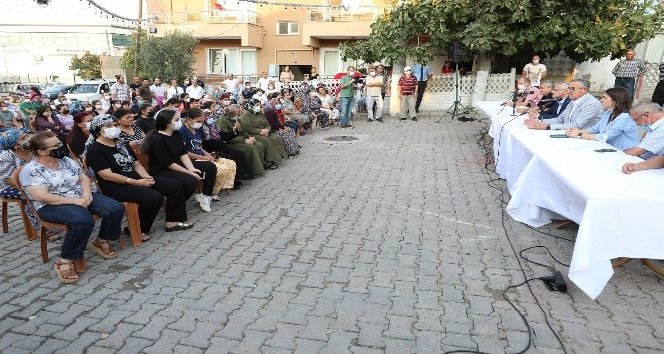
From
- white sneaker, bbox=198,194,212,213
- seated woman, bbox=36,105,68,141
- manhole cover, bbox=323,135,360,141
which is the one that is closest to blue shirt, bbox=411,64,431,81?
manhole cover, bbox=323,135,360,141

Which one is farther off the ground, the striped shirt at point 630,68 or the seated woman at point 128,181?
the striped shirt at point 630,68

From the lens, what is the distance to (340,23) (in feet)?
74.3

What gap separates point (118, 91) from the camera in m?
14.6

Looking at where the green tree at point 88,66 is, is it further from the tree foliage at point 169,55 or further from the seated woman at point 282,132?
the seated woman at point 282,132

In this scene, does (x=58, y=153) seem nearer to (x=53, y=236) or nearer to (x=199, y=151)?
(x=53, y=236)

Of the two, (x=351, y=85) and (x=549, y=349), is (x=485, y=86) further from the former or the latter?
(x=549, y=349)

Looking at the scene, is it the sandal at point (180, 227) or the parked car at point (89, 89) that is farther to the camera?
the parked car at point (89, 89)

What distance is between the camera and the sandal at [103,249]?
4.19 metres

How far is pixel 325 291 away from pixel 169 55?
2218 cm

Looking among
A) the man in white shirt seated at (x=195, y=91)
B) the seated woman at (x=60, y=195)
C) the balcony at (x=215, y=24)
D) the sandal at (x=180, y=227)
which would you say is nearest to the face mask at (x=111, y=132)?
the seated woman at (x=60, y=195)

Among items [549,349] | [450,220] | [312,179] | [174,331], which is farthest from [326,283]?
[312,179]

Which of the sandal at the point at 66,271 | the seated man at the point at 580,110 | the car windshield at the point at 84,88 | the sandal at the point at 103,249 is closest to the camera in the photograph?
the sandal at the point at 66,271

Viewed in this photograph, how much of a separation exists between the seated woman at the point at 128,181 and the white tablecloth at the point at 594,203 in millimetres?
3940

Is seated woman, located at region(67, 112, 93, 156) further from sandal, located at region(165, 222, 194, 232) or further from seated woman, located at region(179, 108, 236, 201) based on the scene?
sandal, located at region(165, 222, 194, 232)
